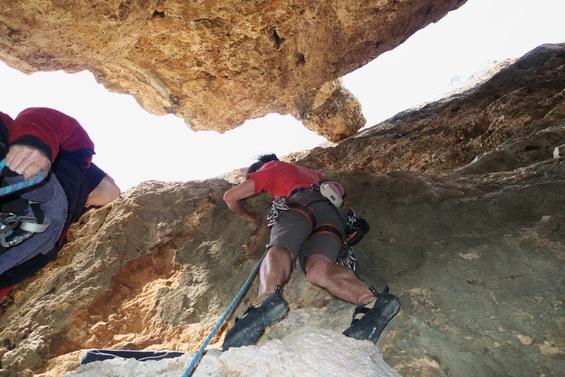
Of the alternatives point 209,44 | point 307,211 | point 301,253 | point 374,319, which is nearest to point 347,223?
point 307,211

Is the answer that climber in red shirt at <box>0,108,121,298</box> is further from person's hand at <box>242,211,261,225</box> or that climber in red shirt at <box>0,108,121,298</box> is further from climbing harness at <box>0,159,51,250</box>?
person's hand at <box>242,211,261,225</box>

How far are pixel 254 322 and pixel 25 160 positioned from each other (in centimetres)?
161

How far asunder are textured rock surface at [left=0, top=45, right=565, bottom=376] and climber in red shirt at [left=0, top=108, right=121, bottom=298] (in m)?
1.56

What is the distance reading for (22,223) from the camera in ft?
5.68

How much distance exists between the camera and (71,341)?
11.0 ft

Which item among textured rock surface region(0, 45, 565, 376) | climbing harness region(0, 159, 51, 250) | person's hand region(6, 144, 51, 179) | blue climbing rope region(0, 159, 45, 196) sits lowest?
textured rock surface region(0, 45, 565, 376)

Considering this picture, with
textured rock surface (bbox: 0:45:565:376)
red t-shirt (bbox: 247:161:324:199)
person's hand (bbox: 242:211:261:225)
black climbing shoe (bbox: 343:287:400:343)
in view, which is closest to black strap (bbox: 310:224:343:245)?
textured rock surface (bbox: 0:45:565:376)

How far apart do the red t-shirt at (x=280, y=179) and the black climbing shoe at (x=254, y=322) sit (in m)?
1.58

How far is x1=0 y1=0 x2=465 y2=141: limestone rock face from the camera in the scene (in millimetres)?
5223

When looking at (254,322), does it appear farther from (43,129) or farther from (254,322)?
(43,129)

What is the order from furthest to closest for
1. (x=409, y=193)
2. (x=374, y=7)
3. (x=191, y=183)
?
1. (x=374, y=7)
2. (x=191, y=183)
3. (x=409, y=193)

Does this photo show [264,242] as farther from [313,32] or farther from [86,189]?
[313,32]

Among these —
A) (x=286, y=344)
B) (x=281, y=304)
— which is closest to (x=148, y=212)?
(x=281, y=304)

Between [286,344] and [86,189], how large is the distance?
1729mm
